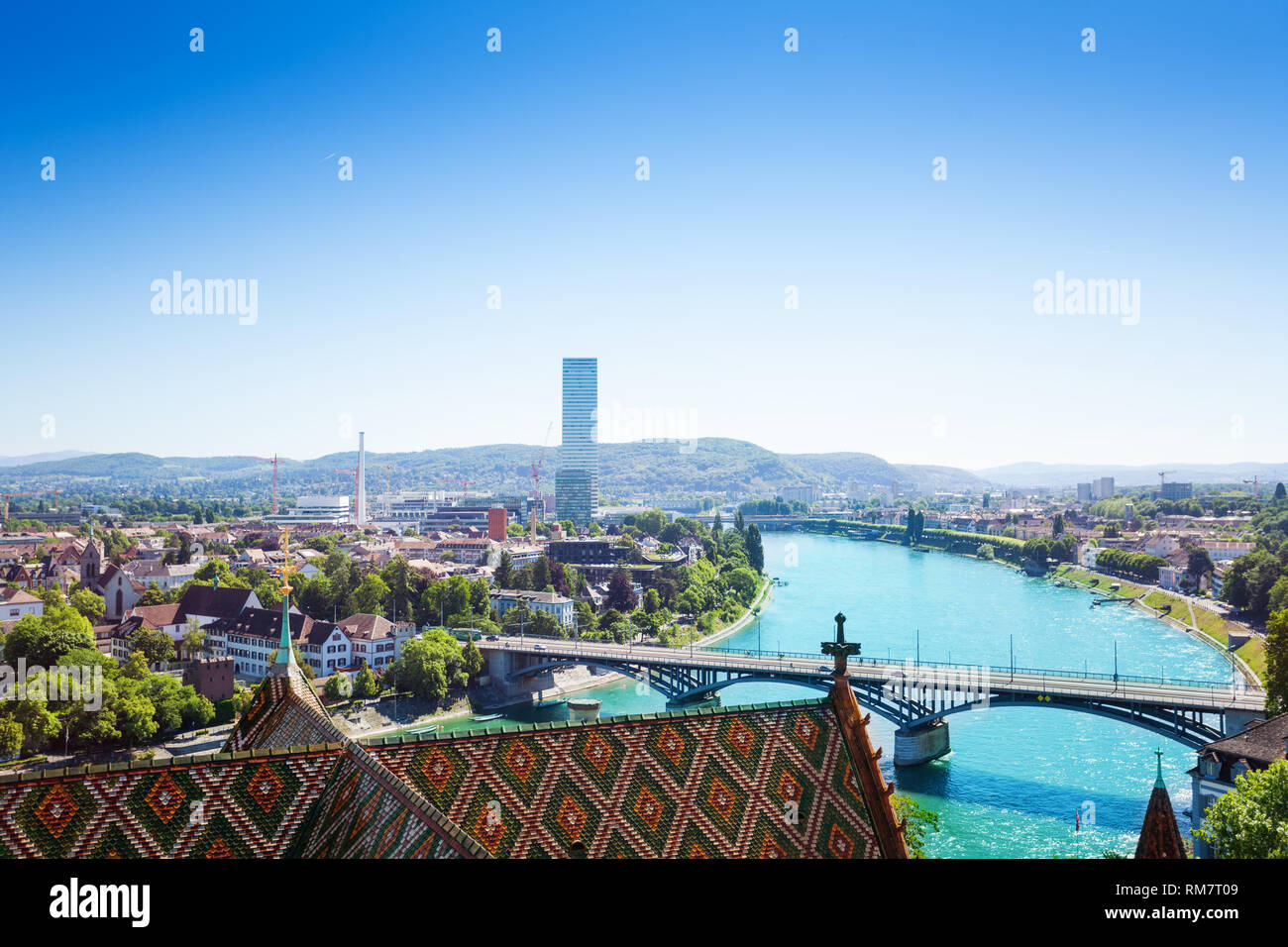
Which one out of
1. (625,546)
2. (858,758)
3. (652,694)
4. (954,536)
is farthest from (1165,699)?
(954,536)

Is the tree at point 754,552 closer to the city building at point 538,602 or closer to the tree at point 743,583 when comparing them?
the tree at point 743,583

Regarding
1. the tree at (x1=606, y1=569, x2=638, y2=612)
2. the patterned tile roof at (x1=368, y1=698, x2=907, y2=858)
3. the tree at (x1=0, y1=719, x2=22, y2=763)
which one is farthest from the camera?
the tree at (x1=606, y1=569, x2=638, y2=612)

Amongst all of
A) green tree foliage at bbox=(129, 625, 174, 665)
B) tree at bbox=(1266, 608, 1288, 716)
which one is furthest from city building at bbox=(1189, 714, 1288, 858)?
green tree foliage at bbox=(129, 625, 174, 665)

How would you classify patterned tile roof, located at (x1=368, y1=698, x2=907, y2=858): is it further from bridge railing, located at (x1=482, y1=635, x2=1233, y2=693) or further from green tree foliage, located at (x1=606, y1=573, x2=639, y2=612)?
green tree foliage, located at (x1=606, y1=573, x2=639, y2=612)

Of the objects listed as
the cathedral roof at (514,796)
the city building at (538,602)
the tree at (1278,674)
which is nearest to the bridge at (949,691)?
the tree at (1278,674)

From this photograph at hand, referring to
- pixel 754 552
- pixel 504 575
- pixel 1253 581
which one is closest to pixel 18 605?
pixel 504 575

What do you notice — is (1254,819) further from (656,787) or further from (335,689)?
(335,689)
